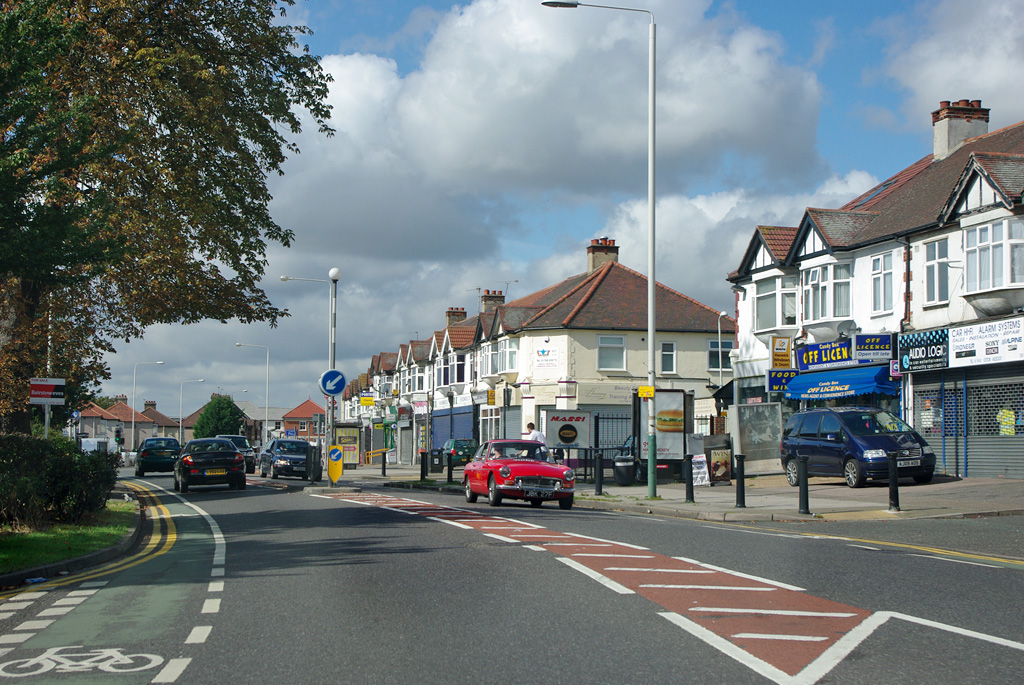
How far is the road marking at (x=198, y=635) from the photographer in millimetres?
7188

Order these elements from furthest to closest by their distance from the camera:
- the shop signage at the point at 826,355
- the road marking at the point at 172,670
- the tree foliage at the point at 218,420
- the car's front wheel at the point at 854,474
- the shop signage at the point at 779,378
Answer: the tree foliage at the point at 218,420, the shop signage at the point at 779,378, the shop signage at the point at 826,355, the car's front wheel at the point at 854,474, the road marking at the point at 172,670

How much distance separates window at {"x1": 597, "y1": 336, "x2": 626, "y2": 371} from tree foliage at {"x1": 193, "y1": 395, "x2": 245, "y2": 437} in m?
101

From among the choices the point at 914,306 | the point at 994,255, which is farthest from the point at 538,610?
the point at 914,306

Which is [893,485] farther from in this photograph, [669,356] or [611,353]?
[669,356]

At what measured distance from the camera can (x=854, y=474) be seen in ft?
77.6

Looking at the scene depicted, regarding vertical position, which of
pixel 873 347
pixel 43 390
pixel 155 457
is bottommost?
pixel 155 457

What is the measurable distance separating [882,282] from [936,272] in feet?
8.18

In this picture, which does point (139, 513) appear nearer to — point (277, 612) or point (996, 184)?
point (277, 612)

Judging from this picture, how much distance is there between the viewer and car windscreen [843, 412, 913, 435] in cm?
2367

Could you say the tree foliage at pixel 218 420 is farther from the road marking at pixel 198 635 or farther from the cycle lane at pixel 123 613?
the road marking at pixel 198 635

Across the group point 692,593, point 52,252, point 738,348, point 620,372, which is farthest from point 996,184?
point 620,372

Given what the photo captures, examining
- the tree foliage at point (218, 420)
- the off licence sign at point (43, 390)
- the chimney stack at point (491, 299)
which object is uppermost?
the chimney stack at point (491, 299)

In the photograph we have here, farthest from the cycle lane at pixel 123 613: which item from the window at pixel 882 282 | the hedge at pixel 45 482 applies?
the window at pixel 882 282

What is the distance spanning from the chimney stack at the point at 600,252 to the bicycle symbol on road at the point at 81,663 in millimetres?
52210
